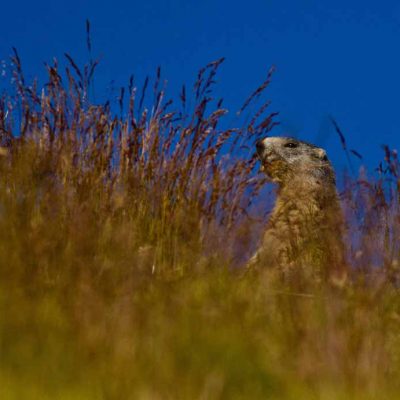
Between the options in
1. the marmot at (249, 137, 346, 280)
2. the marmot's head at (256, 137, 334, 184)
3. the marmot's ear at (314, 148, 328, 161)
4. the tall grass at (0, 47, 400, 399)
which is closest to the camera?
the tall grass at (0, 47, 400, 399)

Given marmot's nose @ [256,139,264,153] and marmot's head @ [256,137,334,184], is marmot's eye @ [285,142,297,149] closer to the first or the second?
marmot's head @ [256,137,334,184]

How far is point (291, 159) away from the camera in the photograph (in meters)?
7.05

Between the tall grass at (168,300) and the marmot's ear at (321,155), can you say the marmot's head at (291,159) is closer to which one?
the marmot's ear at (321,155)

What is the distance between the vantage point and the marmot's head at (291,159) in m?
6.86

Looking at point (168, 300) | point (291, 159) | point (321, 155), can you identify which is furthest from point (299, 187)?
point (168, 300)

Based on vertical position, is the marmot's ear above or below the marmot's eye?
below

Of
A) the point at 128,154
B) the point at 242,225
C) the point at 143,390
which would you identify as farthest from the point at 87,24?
the point at 143,390

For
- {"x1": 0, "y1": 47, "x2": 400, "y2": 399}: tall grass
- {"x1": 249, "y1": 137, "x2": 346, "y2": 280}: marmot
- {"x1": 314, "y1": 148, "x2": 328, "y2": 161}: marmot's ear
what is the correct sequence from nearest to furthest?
{"x1": 0, "y1": 47, "x2": 400, "y2": 399}: tall grass
{"x1": 249, "y1": 137, "x2": 346, "y2": 280}: marmot
{"x1": 314, "y1": 148, "x2": 328, "y2": 161}: marmot's ear

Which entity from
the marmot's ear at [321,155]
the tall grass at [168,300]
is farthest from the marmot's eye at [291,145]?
the tall grass at [168,300]

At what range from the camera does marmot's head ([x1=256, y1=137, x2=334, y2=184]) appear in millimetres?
6855

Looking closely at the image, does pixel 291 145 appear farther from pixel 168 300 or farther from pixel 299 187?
pixel 168 300

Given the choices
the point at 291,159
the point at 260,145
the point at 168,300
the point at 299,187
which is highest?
the point at 260,145

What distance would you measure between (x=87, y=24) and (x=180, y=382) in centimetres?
383

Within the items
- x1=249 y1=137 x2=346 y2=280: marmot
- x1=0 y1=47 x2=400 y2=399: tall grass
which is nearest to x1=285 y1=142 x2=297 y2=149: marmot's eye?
x1=249 y1=137 x2=346 y2=280: marmot
